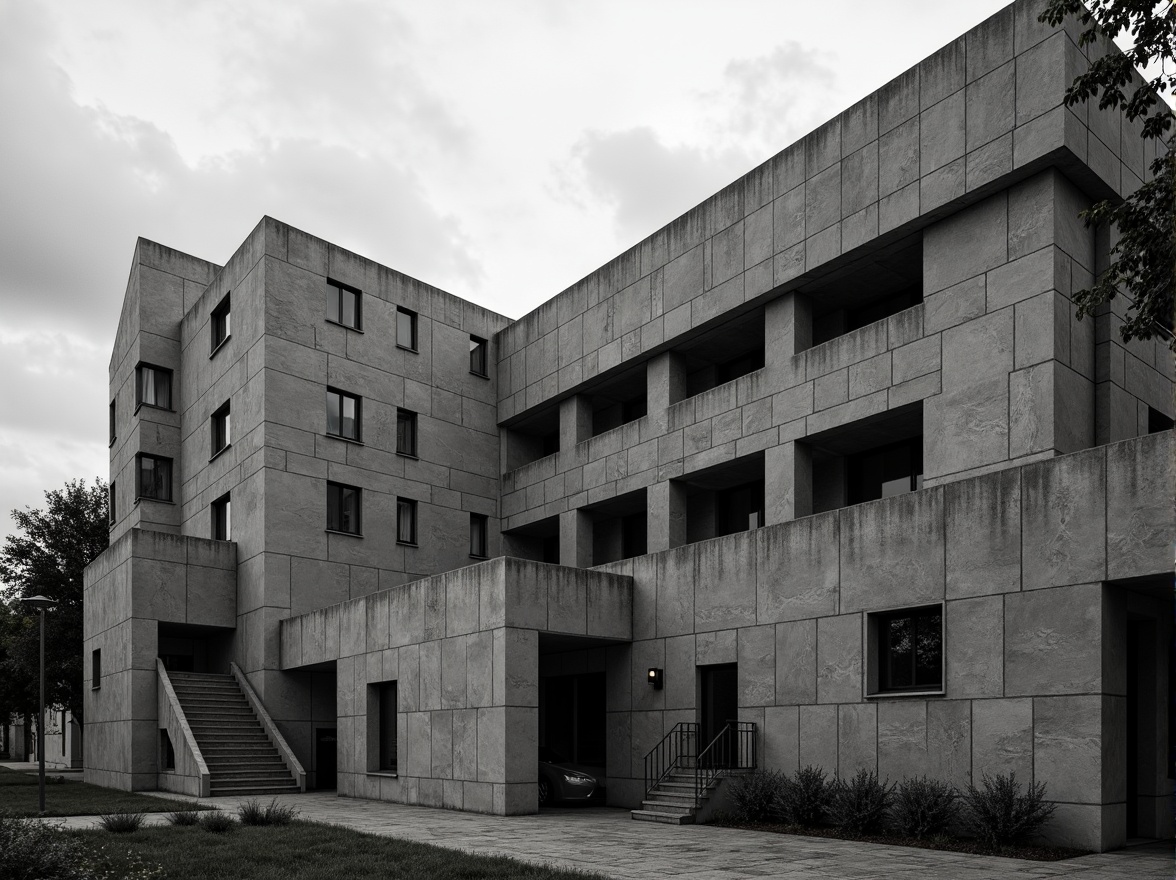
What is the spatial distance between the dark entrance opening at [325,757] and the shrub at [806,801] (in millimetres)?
14487

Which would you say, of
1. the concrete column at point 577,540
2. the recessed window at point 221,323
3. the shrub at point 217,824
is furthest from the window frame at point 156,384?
the shrub at point 217,824

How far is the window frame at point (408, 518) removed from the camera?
31653 millimetres

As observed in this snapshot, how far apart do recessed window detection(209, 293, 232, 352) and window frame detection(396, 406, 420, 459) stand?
571cm

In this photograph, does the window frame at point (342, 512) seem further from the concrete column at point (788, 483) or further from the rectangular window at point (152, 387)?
the concrete column at point (788, 483)

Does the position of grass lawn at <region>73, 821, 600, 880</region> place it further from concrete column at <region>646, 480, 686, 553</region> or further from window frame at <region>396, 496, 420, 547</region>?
window frame at <region>396, 496, 420, 547</region>

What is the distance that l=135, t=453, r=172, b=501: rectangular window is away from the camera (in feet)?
112

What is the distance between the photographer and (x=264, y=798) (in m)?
24.1

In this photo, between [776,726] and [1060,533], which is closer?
[1060,533]

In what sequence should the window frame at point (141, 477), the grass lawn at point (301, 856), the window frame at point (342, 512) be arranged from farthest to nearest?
the window frame at point (141, 477)
the window frame at point (342, 512)
the grass lawn at point (301, 856)

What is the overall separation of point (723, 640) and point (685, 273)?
32.6 ft

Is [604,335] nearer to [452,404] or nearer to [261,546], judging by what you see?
[452,404]

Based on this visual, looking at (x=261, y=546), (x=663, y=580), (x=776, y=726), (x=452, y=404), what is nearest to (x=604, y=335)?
(x=452, y=404)

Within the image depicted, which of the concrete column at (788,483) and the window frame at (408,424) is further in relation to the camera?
the window frame at (408,424)

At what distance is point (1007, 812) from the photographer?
1452 centimetres
